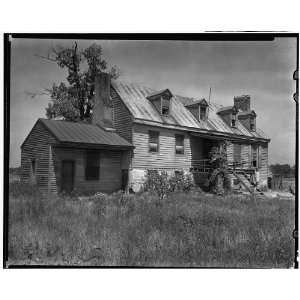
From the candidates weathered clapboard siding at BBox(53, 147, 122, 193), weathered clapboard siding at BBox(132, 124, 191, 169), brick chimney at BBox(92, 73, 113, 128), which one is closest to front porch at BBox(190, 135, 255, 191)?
weathered clapboard siding at BBox(132, 124, 191, 169)

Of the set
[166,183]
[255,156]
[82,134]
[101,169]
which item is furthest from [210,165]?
[82,134]

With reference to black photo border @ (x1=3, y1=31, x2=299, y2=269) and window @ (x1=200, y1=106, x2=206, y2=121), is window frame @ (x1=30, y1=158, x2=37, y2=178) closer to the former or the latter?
black photo border @ (x1=3, y1=31, x2=299, y2=269)

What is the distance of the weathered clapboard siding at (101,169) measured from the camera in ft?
28.5

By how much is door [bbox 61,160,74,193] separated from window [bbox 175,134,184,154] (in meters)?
2.57

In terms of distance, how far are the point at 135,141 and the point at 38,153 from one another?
2260 millimetres

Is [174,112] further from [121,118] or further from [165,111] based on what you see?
[121,118]

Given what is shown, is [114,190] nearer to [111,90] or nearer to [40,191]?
[40,191]

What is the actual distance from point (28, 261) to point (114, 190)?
7.68 ft

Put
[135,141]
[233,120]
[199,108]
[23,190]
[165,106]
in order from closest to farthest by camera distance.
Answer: [23,190]
[165,106]
[135,141]
[199,108]
[233,120]

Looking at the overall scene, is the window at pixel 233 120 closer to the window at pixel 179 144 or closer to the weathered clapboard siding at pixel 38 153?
the window at pixel 179 144

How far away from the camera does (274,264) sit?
8070 millimetres

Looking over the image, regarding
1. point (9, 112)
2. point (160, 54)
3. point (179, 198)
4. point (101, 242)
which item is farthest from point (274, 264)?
point (9, 112)

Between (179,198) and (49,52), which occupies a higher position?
(49,52)

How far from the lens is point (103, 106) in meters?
9.14
